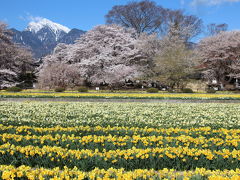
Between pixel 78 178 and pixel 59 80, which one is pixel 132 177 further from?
pixel 59 80

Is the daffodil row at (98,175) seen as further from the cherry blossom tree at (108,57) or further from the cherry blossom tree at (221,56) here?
the cherry blossom tree at (221,56)

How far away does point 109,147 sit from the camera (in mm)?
4723

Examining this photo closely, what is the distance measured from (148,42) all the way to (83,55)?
1068 cm

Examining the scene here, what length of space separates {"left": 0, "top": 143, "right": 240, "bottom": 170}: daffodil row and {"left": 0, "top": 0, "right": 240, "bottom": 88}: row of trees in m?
26.1

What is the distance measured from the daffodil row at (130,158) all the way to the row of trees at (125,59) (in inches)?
1028

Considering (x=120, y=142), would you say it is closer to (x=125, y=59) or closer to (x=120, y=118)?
(x=120, y=118)

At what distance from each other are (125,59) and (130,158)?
31.2 m

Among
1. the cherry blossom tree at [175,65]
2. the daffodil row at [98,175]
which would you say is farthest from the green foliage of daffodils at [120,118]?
the cherry blossom tree at [175,65]

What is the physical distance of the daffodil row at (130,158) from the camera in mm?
4039

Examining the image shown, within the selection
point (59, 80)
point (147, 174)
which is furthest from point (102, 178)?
point (59, 80)

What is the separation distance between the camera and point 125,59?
3472cm

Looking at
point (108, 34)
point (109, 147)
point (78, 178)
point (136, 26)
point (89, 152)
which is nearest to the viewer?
point (78, 178)

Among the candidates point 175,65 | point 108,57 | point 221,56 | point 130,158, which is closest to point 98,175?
point 130,158

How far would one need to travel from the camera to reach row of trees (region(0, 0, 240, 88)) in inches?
1200
